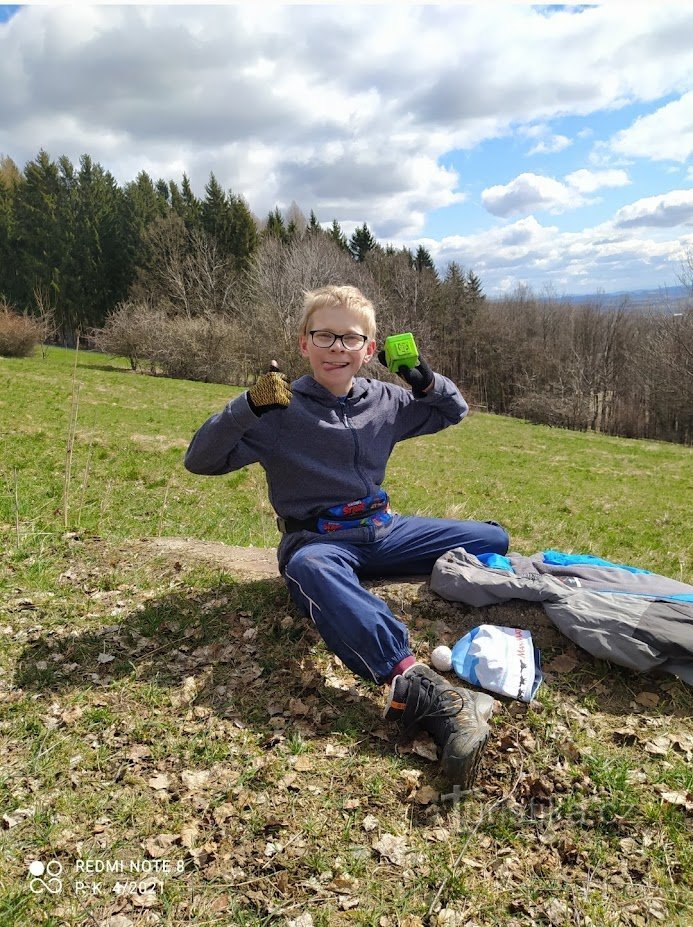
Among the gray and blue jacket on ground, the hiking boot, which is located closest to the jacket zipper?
the gray and blue jacket on ground

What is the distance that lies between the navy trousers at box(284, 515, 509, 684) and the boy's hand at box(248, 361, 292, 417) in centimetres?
87

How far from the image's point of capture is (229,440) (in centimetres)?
353

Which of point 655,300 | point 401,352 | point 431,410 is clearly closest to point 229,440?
point 401,352

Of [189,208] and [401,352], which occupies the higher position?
[189,208]

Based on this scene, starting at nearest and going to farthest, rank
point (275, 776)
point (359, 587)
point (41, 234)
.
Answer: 1. point (275, 776)
2. point (359, 587)
3. point (41, 234)

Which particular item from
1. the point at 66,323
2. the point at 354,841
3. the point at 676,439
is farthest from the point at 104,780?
the point at 66,323

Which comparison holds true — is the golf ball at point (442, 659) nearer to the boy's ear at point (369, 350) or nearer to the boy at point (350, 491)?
the boy at point (350, 491)

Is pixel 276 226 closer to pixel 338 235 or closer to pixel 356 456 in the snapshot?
pixel 338 235

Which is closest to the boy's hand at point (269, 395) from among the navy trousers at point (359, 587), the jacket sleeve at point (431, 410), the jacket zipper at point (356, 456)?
the jacket zipper at point (356, 456)

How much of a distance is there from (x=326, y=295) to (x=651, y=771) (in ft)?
10.4

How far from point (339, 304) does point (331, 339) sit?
0.23 metres

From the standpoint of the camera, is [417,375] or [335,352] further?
[417,375]

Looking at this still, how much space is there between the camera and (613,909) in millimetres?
2365

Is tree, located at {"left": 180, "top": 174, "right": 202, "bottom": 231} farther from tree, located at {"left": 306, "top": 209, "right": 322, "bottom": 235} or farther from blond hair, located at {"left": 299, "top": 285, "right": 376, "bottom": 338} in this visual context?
blond hair, located at {"left": 299, "top": 285, "right": 376, "bottom": 338}
